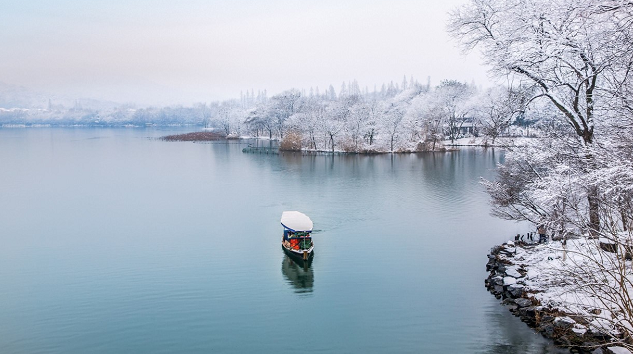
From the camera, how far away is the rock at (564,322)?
35.9 ft

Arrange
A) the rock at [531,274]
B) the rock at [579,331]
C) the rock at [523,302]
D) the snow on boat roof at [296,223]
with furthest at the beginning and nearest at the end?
the snow on boat roof at [296,223], the rock at [531,274], the rock at [523,302], the rock at [579,331]

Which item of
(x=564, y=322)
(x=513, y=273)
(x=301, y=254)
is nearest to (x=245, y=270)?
(x=301, y=254)

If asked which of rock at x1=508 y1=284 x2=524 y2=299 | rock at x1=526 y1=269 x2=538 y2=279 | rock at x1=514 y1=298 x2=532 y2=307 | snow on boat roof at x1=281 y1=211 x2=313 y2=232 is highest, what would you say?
snow on boat roof at x1=281 y1=211 x2=313 y2=232

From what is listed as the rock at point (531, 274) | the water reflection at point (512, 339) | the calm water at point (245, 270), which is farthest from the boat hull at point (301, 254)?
the rock at point (531, 274)

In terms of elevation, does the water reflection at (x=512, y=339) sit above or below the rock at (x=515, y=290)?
below

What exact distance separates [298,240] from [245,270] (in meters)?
2.30

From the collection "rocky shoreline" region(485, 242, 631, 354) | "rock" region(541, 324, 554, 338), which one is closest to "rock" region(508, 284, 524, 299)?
"rocky shoreline" region(485, 242, 631, 354)

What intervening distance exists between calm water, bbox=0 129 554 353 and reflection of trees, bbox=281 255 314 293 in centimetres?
7

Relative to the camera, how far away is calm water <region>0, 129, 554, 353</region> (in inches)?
458

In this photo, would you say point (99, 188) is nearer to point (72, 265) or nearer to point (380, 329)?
point (72, 265)

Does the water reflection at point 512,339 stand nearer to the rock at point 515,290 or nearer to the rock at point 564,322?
the rock at point 564,322

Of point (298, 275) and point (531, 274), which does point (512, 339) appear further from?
point (298, 275)

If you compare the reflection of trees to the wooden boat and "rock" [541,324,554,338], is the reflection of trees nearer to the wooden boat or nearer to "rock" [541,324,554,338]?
the wooden boat

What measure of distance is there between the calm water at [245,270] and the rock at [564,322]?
70 cm
